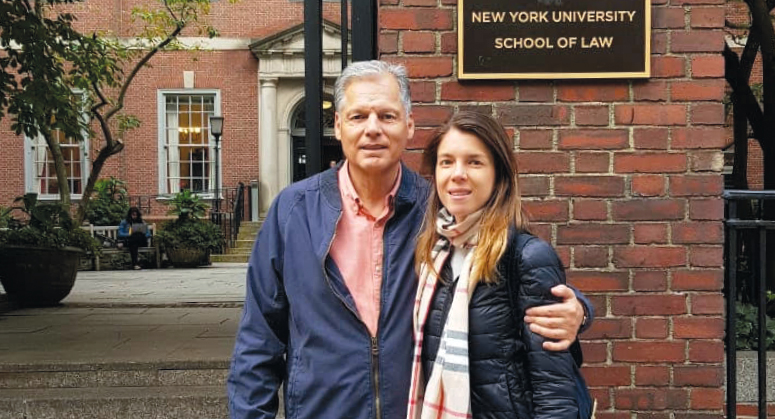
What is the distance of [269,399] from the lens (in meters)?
2.07

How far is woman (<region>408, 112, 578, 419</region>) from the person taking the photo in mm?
1759

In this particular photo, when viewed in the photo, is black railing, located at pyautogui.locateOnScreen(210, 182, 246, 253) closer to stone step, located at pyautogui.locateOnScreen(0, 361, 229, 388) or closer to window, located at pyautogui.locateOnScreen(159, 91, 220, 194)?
window, located at pyautogui.locateOnScreen(159, 91, 220, 194)

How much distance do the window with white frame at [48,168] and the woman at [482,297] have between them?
20399 mm

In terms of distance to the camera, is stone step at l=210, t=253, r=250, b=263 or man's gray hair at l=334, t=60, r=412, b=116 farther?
stone step at l=210, t=253, r=250, b=263

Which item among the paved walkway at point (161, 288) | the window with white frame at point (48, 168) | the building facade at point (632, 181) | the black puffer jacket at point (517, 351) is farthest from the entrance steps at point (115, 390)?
the window with white frame at point (48, 168)

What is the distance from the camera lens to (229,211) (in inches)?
790

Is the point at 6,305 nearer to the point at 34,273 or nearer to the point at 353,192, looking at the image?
the point at 34,273

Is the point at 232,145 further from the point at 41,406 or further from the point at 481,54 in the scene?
the point at 481,54

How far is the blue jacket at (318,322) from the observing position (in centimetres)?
195

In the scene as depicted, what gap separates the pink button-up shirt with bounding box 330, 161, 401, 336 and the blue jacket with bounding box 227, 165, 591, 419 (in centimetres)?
2

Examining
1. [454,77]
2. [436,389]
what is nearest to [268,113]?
[454,77]

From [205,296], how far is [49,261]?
2.12m

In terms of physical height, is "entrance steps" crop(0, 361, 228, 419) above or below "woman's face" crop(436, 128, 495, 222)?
below

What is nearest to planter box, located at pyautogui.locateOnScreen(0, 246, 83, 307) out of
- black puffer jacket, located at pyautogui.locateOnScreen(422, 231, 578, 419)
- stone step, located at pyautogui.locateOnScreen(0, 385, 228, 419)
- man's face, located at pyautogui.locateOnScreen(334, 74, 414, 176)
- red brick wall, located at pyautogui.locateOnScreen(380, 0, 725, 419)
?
stone step, located at pyautogui.locateOnScreen(0, 385, 228, 419)
